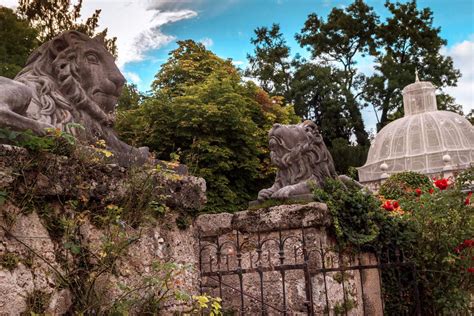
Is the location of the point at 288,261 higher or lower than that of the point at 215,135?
lower

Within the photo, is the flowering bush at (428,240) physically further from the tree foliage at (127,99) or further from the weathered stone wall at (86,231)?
the tree foliage at (127,99)

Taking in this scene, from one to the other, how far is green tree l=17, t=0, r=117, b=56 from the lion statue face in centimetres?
1173

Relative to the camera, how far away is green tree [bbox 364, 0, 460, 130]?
33000 millimetres

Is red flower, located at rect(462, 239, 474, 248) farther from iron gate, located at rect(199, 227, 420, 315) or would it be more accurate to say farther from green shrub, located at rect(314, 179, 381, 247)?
green shrub, located at rect(314, 179, 381, 247)

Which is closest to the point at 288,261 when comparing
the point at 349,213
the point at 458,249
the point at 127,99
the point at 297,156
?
the point at 349,213

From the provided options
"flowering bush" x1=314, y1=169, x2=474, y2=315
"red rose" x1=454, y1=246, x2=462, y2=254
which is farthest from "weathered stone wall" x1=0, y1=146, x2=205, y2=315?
"red rose" x1=454, y1=246, x2=462, y2=254

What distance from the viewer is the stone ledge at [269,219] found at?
5.49 meters

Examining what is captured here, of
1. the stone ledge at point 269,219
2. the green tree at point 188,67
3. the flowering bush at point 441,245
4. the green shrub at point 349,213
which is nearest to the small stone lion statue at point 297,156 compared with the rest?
the green shrub at point 349,213

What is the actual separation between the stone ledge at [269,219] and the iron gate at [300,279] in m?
0.07

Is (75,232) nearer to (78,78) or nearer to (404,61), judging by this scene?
(78,78)

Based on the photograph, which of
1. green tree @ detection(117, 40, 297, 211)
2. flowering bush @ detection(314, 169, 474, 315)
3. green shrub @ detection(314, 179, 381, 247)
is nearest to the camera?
green shrub @ detection(314, 179, 381, 247)

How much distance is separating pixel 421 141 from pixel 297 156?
67.7ft

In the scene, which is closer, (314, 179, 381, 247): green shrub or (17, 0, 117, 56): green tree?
(314, 179, 381, 247): green shrub

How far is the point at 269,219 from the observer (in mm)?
5770
